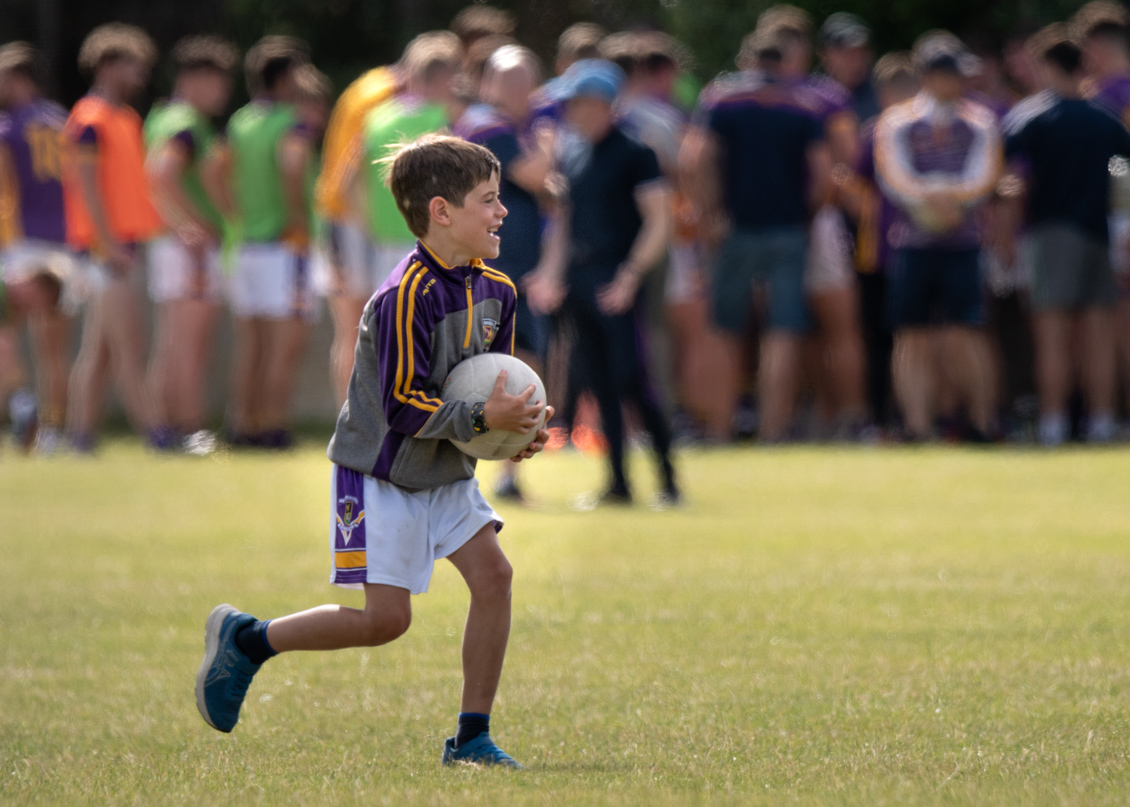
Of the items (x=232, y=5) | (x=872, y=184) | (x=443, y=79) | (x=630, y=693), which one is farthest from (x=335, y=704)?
(x=232, y=5)

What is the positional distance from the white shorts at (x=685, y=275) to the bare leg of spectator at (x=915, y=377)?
6.02 ft

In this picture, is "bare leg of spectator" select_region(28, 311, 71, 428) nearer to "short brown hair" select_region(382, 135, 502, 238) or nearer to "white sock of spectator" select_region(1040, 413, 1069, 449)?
"white sock of spectator" select_region(1040, 413, 1069, 449)

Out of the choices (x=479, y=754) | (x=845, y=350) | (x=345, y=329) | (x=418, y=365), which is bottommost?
(x=479, y=754)

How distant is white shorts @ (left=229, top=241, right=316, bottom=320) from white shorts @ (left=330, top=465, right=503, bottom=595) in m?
9.18

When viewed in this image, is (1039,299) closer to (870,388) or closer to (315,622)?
(870,388)

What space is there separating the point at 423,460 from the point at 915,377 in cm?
917

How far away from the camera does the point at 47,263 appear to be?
13438 millimetres

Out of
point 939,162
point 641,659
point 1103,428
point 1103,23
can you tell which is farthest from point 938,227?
point 641,659

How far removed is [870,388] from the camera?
14.4 meters

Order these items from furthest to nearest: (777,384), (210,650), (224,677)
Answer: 1. (777,384)
2. (210,650)
3. (224,677)

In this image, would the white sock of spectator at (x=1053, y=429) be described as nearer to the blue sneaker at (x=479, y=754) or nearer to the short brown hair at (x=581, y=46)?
the short brown hair at (x=581, y=46)

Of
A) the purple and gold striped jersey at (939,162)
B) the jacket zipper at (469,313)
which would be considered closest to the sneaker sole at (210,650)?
the jacket zipper at (469,313)

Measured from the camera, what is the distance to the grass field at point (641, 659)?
162 inches

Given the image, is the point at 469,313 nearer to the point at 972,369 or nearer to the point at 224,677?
the point at 224,677
